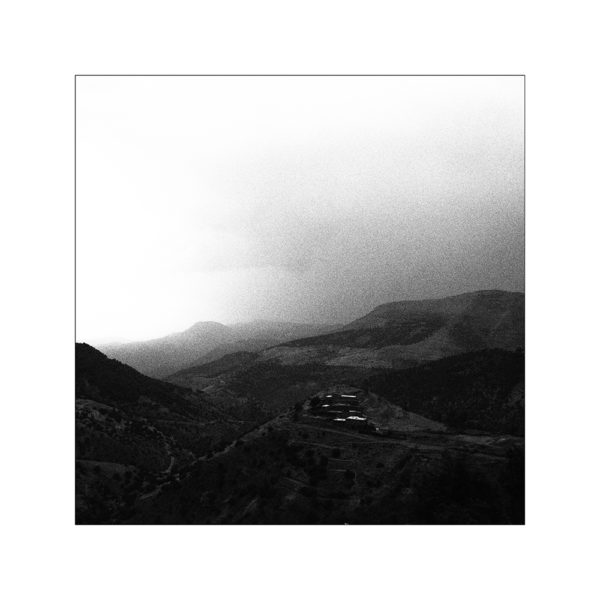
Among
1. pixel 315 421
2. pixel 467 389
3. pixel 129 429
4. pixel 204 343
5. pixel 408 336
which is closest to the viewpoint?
pixel 315 421

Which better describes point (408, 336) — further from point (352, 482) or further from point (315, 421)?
point (352, 482)

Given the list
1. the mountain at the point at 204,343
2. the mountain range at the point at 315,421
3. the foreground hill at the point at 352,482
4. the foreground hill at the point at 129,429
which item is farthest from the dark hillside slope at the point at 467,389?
the foreground hill at the point at 129,429

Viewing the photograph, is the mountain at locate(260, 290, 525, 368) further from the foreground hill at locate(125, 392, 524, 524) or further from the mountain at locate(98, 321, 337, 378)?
the foreground hill at locate(125, 392, 524, 524)

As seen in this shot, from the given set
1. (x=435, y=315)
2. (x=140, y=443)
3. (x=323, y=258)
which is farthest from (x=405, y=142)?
(x=140, y=443)

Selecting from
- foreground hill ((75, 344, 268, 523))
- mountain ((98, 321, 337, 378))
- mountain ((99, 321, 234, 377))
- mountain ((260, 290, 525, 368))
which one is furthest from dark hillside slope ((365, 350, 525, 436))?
mountain ((99, 321, 234, 377))

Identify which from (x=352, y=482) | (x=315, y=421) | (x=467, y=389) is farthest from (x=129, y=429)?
(x=467, y=389)
